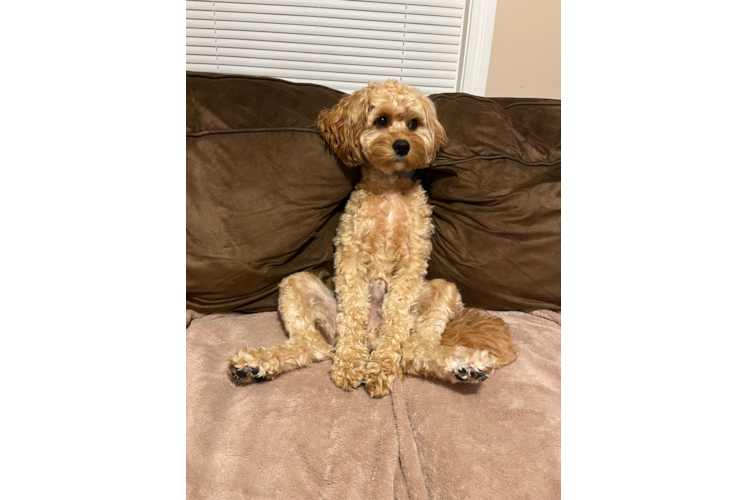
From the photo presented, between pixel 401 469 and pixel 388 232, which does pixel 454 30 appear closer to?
pixel 388 232

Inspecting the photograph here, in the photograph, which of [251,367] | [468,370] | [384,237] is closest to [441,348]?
[468,370]

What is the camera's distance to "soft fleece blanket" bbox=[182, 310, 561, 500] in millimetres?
1281

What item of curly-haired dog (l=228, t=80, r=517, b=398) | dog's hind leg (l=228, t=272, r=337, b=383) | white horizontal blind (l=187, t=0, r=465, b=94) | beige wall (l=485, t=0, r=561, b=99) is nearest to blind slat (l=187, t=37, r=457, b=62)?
white horizontal blind (l=187, t=0, r=465, b=94)

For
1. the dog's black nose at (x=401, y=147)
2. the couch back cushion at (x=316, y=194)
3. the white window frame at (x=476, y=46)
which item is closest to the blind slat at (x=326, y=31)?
the white window frame at (x=476, y=46)

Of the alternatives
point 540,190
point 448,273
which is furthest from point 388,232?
point 540,190

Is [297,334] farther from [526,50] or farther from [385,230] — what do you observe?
[526,50]

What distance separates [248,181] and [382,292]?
82 cm

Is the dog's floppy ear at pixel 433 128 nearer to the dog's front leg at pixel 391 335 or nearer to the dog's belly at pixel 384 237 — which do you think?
the dog's belly at pixel 384 237

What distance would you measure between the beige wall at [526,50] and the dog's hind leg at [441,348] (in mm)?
1564

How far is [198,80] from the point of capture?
6.47 feet

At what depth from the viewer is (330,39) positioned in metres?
2.76

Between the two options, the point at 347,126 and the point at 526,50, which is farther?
the point at 526,50

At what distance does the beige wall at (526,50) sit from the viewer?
2701mm

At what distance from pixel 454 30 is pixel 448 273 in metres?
1.63
